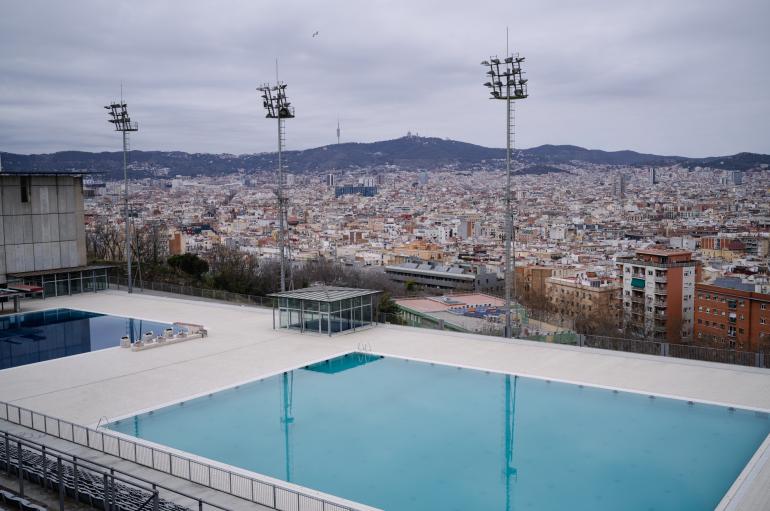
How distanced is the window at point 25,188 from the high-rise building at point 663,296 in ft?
99.6

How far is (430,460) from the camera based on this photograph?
968cm

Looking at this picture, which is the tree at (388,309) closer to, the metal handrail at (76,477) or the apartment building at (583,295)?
the metal handrail at (76,477)

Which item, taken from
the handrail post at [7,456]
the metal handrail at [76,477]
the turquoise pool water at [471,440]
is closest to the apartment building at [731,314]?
the turquoise pool water at [471,440]

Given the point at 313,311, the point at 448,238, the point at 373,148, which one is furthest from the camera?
the point at 373,148

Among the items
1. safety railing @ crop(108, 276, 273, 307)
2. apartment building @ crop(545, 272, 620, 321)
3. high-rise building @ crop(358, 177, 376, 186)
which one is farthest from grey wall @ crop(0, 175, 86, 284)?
high-rise building @ crop(358, 177, 376, 186)

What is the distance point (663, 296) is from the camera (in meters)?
41.1

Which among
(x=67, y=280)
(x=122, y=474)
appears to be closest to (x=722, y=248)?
(x=67, y=280)

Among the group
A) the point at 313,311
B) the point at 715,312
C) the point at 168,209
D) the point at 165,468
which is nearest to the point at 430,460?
the point at 165,468

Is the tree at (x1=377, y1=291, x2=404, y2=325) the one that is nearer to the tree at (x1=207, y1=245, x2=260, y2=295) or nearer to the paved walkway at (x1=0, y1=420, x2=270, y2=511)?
the tree at (x1=207, y1=245, x2=260, y2=295)

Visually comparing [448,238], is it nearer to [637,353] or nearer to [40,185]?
[40,185]

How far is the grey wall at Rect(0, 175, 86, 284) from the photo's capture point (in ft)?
78.8

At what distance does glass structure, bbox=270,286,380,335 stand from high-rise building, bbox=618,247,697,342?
25.4 metres

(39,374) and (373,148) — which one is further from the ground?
(373,148)

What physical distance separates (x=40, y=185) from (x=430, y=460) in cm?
2069
